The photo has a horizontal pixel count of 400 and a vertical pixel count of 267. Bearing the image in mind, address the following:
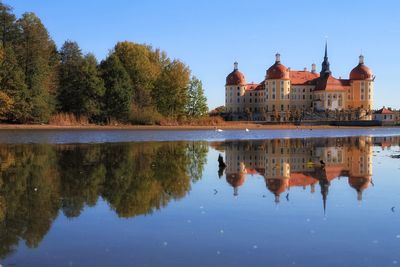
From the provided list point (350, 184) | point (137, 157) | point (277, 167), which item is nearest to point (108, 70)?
point (137, 157)

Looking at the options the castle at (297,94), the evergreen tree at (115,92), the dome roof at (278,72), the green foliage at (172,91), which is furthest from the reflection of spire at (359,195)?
the dome roof at (278,72)

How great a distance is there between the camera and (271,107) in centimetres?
16200

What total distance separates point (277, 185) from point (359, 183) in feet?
9.90

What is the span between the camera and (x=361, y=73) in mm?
168250

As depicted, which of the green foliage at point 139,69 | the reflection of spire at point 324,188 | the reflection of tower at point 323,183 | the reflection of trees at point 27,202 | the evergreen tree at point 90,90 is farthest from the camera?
the green foliage at point 139,69

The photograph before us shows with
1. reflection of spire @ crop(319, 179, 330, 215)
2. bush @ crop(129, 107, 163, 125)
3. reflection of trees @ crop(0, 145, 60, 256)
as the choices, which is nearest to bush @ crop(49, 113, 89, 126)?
bush @ crop(129, 107, 163, 125)

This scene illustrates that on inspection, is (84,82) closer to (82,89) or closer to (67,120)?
(82,89)

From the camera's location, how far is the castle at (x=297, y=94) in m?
159

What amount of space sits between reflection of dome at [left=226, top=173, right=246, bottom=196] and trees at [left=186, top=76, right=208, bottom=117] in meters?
74.0

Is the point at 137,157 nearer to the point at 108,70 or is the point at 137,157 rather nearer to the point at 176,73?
the point at 108,70

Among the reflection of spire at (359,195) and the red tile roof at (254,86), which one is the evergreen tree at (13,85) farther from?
the red tile roof at (254,86)

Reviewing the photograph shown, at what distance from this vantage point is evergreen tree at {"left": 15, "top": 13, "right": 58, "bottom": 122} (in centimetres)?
7075

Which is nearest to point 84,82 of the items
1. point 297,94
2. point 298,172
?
point 298,172

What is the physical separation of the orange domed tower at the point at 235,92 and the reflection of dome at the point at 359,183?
149393 millimetres
